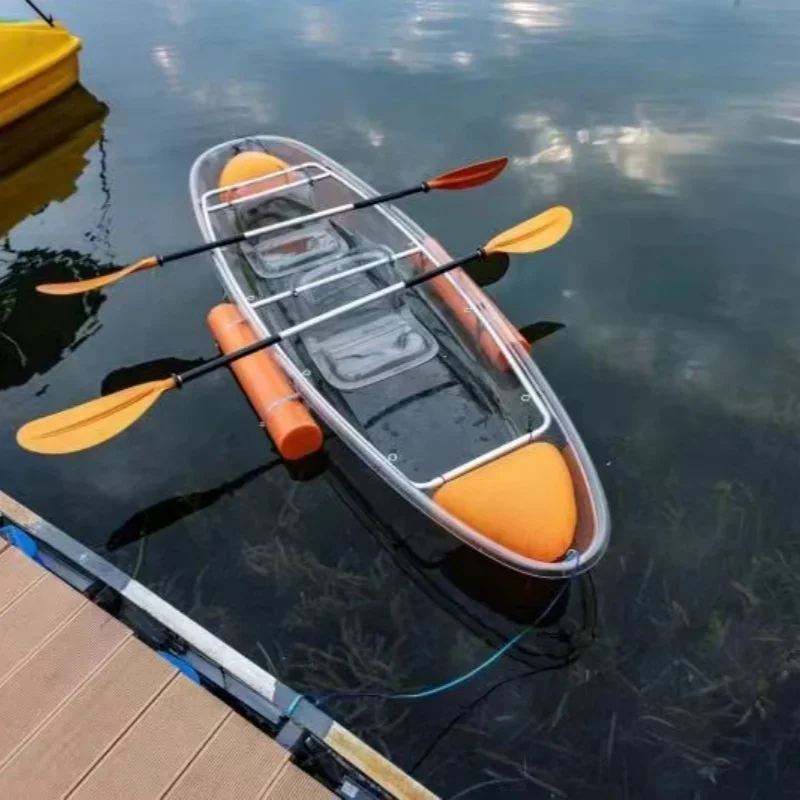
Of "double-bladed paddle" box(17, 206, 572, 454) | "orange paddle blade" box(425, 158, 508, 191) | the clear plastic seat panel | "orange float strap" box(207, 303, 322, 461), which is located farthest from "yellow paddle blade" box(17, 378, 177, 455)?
"orange paddle blade" box(425, 158, 508, 191)

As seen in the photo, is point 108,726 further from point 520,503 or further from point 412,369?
point 412,369

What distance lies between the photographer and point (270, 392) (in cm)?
743

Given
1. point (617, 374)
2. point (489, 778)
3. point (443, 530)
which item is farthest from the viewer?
point (617, 374)

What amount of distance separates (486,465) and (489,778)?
2.31 m

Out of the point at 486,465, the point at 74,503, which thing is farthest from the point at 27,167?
the point at 486,465

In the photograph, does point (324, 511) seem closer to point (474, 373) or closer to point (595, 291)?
point (474, 373)

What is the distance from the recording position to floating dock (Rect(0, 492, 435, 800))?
4340 millimetres

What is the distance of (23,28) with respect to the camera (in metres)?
12.6

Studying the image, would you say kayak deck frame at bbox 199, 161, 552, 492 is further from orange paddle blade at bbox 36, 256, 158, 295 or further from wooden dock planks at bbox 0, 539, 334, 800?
wooden dock planks at bbox 0, 539, 334, 800

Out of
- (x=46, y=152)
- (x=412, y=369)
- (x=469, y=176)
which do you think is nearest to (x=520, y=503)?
(x=412, y=369)

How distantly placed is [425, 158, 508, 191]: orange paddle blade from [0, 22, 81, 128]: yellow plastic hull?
773 centimetres

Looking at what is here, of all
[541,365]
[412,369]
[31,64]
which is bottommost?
[541,365]

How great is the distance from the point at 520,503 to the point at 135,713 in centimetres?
307

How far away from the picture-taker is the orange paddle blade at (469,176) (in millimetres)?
9664
